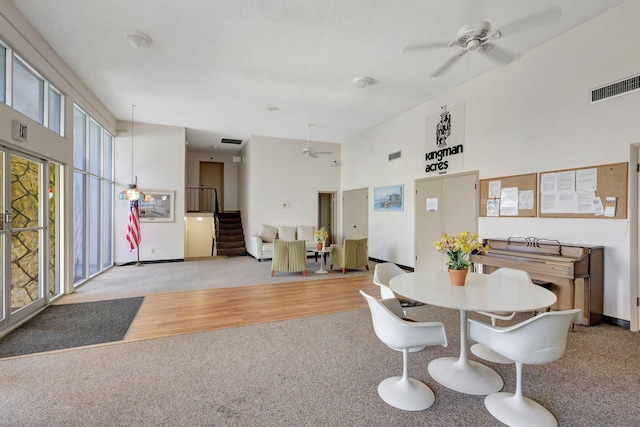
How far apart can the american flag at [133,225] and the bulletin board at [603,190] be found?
8270mm

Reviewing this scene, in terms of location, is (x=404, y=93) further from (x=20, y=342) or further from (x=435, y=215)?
(x=20, y=342)

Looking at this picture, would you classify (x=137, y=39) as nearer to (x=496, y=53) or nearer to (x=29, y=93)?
(x=29, y=93)

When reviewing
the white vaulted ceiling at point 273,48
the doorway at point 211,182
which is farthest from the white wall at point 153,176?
the doorway at point 211,182

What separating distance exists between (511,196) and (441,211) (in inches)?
55.5

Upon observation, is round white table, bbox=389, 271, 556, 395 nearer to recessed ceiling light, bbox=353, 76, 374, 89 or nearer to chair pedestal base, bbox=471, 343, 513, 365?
chair pedestal base, bbox=471, 343, 513, 365

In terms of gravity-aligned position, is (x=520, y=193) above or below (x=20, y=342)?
above

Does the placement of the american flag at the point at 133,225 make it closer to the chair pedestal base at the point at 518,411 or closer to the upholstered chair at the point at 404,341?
the upholstered chair at the point at 404,341

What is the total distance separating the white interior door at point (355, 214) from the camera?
329 inches

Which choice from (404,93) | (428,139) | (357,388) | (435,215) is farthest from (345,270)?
(357,388)

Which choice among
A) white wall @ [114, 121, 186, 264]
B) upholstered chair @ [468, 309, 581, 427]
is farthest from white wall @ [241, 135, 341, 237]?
upholstered chair @ [468, 309, 581, 427]

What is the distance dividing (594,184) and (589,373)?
7.39ft

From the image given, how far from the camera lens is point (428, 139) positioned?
6.11 meters

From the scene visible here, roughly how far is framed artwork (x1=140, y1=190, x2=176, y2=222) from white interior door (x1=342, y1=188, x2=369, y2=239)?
4903mm

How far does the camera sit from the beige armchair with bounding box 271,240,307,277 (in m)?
6.20
